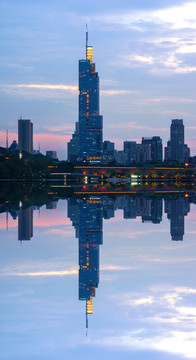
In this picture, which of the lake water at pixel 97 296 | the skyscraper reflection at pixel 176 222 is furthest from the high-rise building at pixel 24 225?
the skyscraper reflection at pixel 176 222

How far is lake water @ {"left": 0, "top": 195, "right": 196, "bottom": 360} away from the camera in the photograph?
11.7 meters

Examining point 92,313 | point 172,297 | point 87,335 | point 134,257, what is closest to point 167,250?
point 134,257

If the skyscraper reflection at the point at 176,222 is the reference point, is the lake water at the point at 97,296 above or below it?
below

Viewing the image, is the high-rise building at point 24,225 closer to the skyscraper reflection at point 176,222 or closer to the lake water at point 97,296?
the lake water at point 97,296

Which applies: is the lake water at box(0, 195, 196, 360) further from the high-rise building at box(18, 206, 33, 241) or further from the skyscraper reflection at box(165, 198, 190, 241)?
the high-rise building at box(18, 206, 33, 241)

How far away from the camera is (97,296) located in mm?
15773

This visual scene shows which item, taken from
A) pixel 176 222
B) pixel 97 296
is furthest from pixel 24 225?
Result: pixel 97 296

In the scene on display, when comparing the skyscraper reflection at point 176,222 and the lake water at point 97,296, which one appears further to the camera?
the skyscraper reflection at point 176,222

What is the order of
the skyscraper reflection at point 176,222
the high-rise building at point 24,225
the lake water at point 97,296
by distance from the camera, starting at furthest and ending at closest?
the skyscraper reflection at point 176,222
the high-rise building at point 24,225
the lake water at point 97,296

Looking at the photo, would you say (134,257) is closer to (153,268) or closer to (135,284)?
(153,268)

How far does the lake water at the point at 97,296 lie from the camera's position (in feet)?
38.3

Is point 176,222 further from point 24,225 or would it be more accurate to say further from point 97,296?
point 97,296

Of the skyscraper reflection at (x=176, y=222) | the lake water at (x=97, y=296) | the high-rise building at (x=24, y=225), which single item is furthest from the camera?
the skyscraper reflection at (x=176, y=222)

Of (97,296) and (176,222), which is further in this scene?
(176,222)
